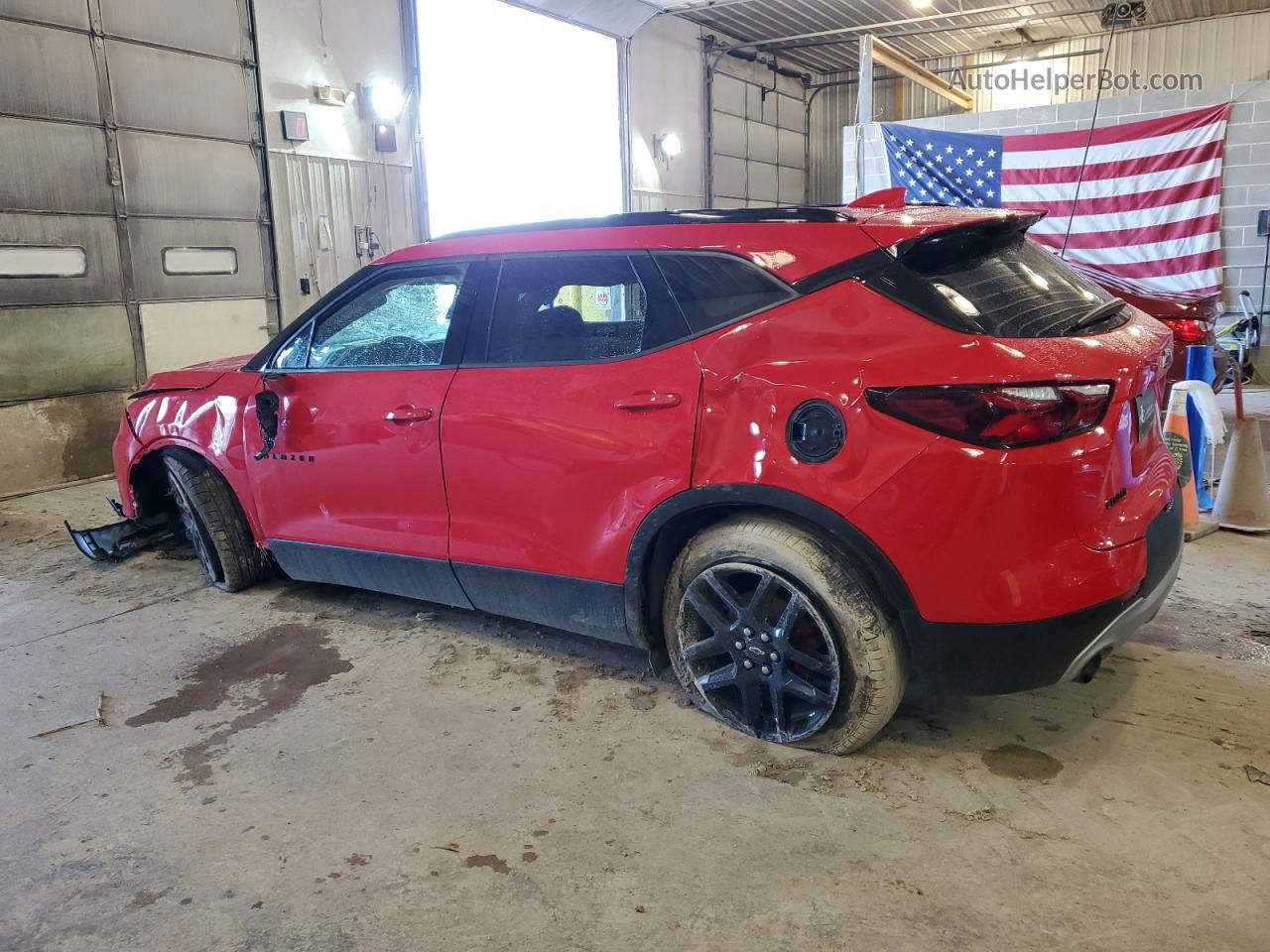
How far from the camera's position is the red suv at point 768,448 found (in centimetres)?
228

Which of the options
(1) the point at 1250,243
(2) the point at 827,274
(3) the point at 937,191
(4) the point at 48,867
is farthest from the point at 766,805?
(1) the point at 1250,243

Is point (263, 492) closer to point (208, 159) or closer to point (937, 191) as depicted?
point (208, 159)

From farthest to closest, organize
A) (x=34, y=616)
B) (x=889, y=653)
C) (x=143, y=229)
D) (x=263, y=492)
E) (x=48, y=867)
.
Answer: (x=143, y=229) → (x=34, y=616) → (x=263, y=492) → (x=889, y=653) → (x=48, y=867)

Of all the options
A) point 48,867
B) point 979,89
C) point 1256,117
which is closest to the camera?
point 48,867

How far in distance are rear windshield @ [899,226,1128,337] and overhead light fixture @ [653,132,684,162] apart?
38.6 feet

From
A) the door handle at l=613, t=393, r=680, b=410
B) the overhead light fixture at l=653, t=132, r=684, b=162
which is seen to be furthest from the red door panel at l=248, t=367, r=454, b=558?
the overhead light fixture at l=653, t=132, r=684, b=162

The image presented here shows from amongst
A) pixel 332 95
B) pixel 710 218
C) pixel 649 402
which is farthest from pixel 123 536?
pixel 332 95

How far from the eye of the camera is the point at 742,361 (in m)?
2.56

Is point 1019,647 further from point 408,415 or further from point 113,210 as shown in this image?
point 113,210

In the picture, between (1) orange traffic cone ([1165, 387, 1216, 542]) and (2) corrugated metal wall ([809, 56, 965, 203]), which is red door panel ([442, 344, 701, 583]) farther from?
(2) corrugated metal wall ([809, 56, 965, 203])

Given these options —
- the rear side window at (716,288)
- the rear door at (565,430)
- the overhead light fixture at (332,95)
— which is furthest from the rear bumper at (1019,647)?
the overhead light fixture at (332,95)

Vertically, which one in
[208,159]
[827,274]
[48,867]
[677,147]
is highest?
[677,147]

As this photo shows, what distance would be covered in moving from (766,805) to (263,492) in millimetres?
2441

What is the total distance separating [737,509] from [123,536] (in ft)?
11.4
